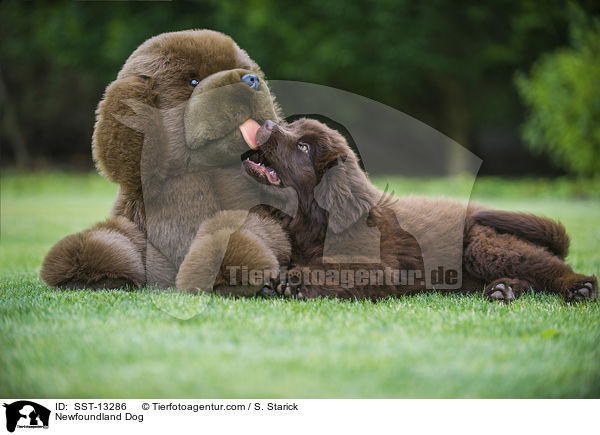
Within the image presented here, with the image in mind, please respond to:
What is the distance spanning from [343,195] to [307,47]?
12.4 m

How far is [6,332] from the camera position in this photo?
2324 mm

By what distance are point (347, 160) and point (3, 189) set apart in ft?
37.3

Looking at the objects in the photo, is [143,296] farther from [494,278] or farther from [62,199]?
[62,199]

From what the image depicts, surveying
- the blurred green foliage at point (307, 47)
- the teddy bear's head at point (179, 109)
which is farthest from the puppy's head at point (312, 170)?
the blurred green foliage at point (307, 47)

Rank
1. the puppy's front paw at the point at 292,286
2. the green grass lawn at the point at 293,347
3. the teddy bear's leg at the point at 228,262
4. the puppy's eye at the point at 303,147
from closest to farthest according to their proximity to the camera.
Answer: the green grass lawn at the point at 293,347 < the teddy bear's leg at the point at 228,262 < the puppy's front paw at the point at 292,286 < the puppy's eye at the point at 303,147

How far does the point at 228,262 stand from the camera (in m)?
2.81

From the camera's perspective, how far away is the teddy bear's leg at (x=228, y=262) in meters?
2.82

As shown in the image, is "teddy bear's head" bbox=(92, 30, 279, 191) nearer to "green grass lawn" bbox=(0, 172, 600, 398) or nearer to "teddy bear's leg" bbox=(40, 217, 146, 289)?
"teddy bear's leg" bbox=(40, 217, 146, 289)

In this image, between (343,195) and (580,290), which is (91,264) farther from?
(580,290)

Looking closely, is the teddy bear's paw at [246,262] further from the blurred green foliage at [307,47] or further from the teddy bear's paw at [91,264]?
the blurred green foliage at [307,47]

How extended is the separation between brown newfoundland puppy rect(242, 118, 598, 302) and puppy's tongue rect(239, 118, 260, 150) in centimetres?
4
